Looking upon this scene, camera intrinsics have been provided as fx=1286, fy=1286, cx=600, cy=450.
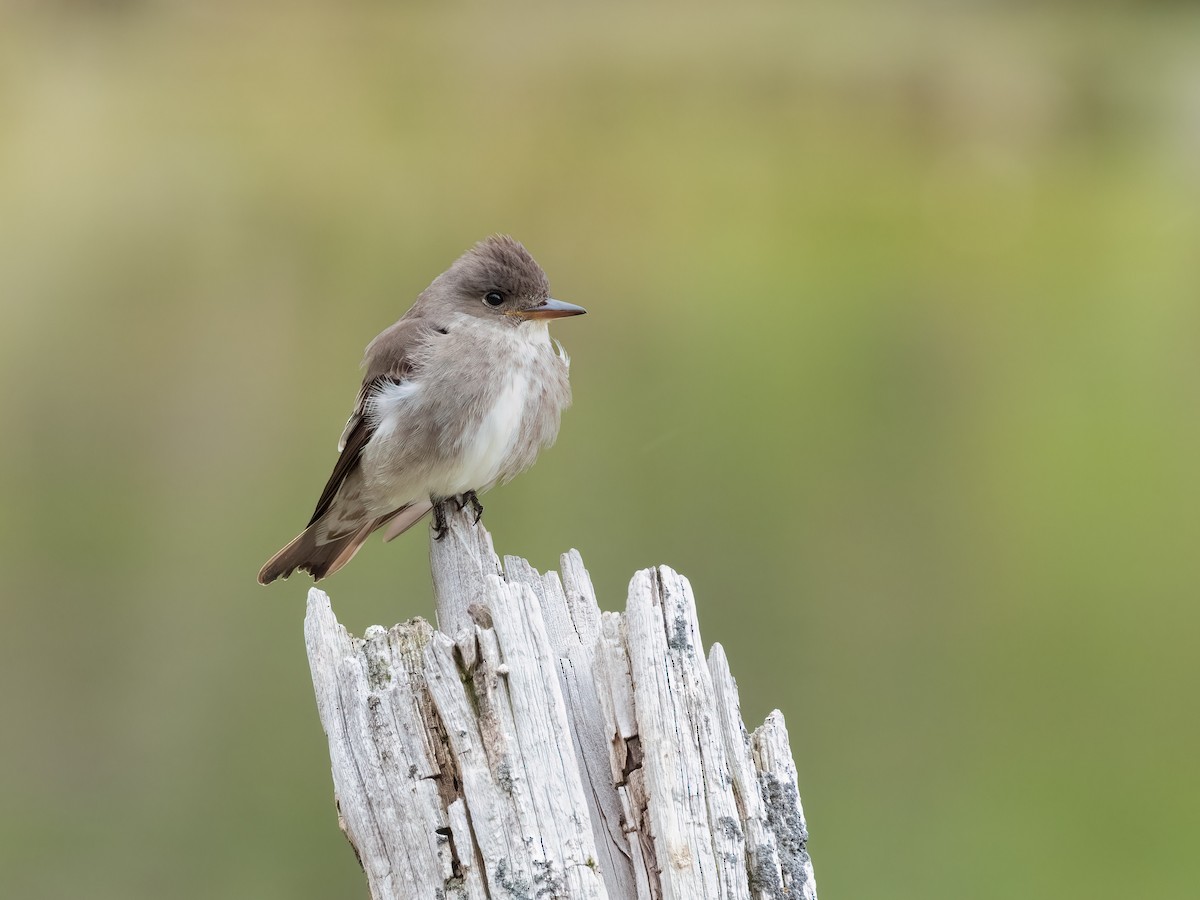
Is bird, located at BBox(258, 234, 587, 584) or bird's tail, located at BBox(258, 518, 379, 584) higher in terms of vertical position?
bird, located at BBox(258, 234, 587, 584)

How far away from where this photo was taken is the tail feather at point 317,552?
336 cm

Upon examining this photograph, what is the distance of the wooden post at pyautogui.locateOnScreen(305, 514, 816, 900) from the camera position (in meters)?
1.92

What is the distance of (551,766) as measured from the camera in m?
1.96

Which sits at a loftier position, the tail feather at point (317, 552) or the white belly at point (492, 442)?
the white belly at point (492, 442)

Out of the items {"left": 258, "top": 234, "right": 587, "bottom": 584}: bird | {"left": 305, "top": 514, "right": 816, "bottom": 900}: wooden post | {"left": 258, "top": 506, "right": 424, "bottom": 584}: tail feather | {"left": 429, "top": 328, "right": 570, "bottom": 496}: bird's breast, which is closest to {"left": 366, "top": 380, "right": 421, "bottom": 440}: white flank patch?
{"left": 258, "top": 234, "right": 587, "bottom": 584}: bird

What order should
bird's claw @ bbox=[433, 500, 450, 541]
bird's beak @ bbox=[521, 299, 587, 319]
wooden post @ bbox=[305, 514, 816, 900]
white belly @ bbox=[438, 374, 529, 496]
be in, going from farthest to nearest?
bird's beak @ bbox=[521, 299, 587, 319] < white belly @ bbox=[438, 374, 529, 496] < bird's claw @ bbox=[433, 500, 450, 541] < wooden post @ bbox=[305, 514, 816, 900]

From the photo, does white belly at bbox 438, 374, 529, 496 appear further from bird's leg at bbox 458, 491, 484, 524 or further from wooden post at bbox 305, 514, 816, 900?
wooden post at bbox 305, 514, 816, 900

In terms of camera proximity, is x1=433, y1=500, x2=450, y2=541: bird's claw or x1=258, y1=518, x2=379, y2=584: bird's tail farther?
x1=258, y1=518, x2=379, y2=584: bird's tail

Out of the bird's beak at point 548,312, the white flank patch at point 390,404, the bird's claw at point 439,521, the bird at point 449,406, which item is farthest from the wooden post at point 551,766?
the bird's beak at point 548,312

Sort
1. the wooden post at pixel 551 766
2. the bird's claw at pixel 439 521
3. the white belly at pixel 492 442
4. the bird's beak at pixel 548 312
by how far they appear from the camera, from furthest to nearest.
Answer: the bird's beak at pixel 548 312 → the white belly at pixel 492 442 → the bird's claw at pixel 439 521 → the wooden post at pixel 551 766

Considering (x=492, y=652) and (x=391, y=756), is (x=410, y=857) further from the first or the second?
(x=492, y=652)

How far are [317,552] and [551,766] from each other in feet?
5.41

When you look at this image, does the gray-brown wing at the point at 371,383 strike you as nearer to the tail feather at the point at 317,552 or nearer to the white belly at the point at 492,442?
the tail feather at the point at 317,552

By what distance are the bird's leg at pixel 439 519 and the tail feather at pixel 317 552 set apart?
0.86ft
